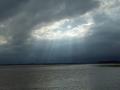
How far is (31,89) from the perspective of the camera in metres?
57.2

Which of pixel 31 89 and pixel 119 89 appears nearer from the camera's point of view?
pixel 119 89

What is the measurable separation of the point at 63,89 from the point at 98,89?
761 centimetres

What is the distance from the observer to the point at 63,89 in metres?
54.4

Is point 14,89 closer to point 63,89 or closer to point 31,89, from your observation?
point 31,89

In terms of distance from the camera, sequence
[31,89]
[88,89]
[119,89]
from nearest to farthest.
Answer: [119,89], [88,89], [31,89]

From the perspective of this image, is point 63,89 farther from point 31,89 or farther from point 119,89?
point 119,89

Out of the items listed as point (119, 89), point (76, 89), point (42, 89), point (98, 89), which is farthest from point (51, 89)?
point (119, 89)

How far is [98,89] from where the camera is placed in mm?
53281

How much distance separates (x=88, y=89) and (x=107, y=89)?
4.28 metres

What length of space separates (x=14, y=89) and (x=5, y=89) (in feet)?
6.98

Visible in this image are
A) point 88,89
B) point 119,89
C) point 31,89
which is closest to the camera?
point 119,89

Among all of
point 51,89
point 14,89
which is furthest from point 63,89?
point 14,89

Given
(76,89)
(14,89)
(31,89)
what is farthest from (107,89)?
(14,89)

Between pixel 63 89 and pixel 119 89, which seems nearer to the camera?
pixel 119 89
